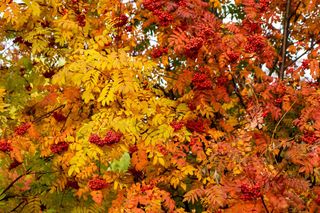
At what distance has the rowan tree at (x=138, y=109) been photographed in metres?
5.80

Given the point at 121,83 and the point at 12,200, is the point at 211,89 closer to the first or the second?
the point at 121,83

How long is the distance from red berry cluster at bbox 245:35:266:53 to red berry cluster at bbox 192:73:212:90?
2.22ft

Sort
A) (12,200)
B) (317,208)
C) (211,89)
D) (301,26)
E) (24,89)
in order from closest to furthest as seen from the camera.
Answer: (317,208) < (211,89) < (12,200) < (24,89) < (301,26)

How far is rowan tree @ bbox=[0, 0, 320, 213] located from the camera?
580 cm

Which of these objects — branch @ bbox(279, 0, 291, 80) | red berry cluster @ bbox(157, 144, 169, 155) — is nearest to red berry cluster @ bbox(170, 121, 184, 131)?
red berry cluster @ bbox(157, 144, 169, 155)

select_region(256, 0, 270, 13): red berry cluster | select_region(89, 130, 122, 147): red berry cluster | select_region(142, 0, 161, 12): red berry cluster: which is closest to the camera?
select_region(89, 130, 122, 147): red berry cluster

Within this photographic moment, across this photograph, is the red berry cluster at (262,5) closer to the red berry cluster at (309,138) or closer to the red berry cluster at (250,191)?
the red berry cluster at (309,138)

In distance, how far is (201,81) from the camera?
21.3 feet

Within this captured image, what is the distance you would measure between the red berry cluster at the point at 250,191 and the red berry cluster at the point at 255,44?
2.43 meters

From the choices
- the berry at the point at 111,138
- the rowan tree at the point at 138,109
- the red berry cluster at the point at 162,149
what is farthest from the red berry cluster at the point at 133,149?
the berry at the point at 111,138

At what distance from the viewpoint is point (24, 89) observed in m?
8.16

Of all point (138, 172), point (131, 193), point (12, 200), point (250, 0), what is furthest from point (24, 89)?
point (250, 0)

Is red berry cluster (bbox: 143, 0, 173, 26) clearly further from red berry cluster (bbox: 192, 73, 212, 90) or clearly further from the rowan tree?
red berry cluster (bbox: 192, 73, 212, 90)

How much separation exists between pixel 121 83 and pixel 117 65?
23 cm
